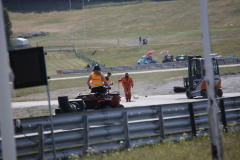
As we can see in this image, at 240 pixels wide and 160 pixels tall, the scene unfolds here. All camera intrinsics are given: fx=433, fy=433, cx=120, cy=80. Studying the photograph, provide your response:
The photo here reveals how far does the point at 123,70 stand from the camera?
59.6 m

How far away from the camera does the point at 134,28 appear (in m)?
113

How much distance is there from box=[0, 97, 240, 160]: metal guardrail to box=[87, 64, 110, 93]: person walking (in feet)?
15.1

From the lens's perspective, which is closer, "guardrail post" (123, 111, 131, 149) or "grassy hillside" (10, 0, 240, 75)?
"guardrail post" (123, 111, 131, 149)

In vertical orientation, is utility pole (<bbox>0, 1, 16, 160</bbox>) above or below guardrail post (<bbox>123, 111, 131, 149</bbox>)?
above

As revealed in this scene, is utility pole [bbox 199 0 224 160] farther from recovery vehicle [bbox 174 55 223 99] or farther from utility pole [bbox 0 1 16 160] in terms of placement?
recovery vehicle [bbox 174 55 223 99]

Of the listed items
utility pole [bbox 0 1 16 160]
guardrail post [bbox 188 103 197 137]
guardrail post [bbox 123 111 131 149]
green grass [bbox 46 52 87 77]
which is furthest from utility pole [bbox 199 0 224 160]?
green grass [bbox 46 52 87 77]

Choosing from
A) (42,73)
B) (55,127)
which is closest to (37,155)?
(55,127)

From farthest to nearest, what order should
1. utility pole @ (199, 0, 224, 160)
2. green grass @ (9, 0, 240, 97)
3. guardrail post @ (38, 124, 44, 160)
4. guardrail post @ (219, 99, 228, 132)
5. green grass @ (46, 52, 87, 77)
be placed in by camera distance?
green grass @ (9, 0, 240, 97) → green grass @ (46, 52, 87, 77) → guardrail post @ (219, 99, 228, 132) → guardrail post @ (38, 124, 44, 160) → utility pole @ (199, 0, 224, 160)

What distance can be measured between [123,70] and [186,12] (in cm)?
6106

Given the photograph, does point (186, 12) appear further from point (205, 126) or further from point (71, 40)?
point (205, 126)

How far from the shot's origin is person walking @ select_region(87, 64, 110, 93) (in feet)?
50.1

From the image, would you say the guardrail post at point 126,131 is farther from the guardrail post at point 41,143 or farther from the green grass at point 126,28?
the green grass at point 126,28

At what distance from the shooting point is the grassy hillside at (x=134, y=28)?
81000 millimetres

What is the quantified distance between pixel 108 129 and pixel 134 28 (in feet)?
340
